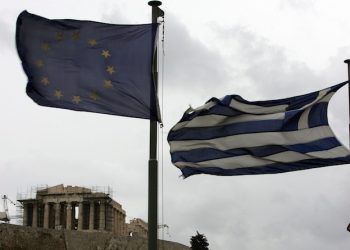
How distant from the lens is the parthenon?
92375 millimetres

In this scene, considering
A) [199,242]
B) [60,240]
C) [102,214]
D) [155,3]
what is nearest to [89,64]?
[155,3]

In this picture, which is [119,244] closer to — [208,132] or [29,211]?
[29,211]

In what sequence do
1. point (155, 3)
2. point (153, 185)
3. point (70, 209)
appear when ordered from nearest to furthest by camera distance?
point (153, 185), point (155, 3), point (70, 209)

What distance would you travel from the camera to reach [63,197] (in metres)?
94.7

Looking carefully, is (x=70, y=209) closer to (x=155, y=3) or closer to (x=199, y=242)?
(x=199, y=242)

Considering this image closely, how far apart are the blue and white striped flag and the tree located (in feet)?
165

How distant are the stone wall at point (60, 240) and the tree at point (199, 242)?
442 centimetres

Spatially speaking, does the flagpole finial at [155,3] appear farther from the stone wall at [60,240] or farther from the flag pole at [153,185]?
the stone wall at [60,240]

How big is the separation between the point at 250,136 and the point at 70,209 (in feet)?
275

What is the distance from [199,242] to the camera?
2470 inches

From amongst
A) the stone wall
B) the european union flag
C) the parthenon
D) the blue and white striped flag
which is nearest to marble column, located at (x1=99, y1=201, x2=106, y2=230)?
the parthenon

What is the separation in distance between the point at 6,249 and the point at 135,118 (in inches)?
1689

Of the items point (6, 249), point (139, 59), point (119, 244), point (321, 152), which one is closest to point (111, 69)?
point (139, 59)

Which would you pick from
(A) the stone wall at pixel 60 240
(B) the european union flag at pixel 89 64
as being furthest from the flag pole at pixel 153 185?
(A) the stone wall at pixel 60 240
